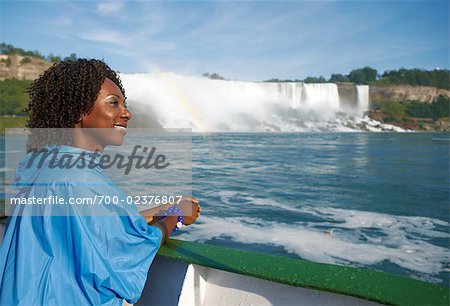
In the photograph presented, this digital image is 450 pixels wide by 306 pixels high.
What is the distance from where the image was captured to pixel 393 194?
31.8 ft

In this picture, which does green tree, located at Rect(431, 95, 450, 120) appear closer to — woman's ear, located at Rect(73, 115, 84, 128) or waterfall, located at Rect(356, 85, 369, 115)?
waterfall, located at Rect(356, 85, 369, 115)

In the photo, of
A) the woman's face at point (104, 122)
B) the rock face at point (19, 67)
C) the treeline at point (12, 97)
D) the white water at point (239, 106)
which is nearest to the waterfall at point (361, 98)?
the white water at point (239, 106)

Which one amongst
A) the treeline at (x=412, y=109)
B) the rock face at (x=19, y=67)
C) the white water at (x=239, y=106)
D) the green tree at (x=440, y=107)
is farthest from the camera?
the green tree at (x=440, y=107)

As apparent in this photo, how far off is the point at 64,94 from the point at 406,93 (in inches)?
3558

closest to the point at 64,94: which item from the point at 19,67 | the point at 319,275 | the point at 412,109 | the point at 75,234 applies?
the point at 75,234

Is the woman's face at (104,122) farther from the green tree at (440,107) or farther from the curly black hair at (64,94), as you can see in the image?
the green tree at (440,107)

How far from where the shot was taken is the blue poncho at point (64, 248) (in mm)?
884

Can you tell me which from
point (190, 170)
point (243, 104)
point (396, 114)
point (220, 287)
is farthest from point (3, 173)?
point (396, 114)

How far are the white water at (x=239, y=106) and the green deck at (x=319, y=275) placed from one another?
141 ft

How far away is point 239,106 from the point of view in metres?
50.3

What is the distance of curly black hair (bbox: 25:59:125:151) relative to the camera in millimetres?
1059

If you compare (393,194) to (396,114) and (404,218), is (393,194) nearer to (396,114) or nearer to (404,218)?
(404,218)

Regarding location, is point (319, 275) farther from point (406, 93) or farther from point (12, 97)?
point (406, 93)

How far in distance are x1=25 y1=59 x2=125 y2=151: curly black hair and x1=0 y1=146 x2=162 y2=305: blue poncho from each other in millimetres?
191
